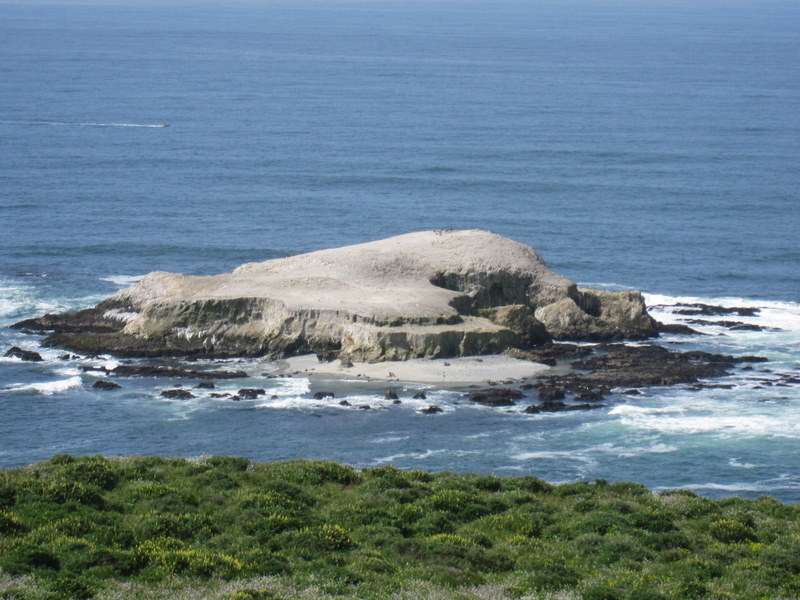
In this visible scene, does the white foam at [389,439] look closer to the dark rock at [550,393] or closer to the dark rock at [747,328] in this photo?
the dark rock at [550,393]

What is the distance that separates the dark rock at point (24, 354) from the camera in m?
74.2

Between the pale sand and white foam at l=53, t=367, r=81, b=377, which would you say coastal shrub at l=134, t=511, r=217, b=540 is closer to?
the pale sand

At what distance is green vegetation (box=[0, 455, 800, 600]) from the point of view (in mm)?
28922

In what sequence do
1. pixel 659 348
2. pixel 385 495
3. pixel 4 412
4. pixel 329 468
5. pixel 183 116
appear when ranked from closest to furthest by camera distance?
pixel 385 495 < pixel 329 468 < pixel 4 412 < pixel 659 348 < pixel 183 116

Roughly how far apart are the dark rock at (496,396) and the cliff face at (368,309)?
5.82m

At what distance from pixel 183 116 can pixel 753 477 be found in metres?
138

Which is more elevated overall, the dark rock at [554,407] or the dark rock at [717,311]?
the dark rock at [717,311]

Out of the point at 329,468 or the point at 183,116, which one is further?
the point at 183,116

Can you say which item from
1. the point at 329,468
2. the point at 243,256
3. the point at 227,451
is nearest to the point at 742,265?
the point at 243,256

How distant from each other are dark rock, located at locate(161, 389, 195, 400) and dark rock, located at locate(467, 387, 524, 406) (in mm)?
14971

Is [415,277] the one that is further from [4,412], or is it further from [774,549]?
[774,549]

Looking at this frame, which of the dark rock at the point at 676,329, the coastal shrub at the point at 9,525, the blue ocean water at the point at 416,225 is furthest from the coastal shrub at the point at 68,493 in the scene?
the dark rock at the point at 676,329

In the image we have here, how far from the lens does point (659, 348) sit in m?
76.3

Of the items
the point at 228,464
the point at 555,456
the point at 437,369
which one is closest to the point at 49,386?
the point at 437,369
